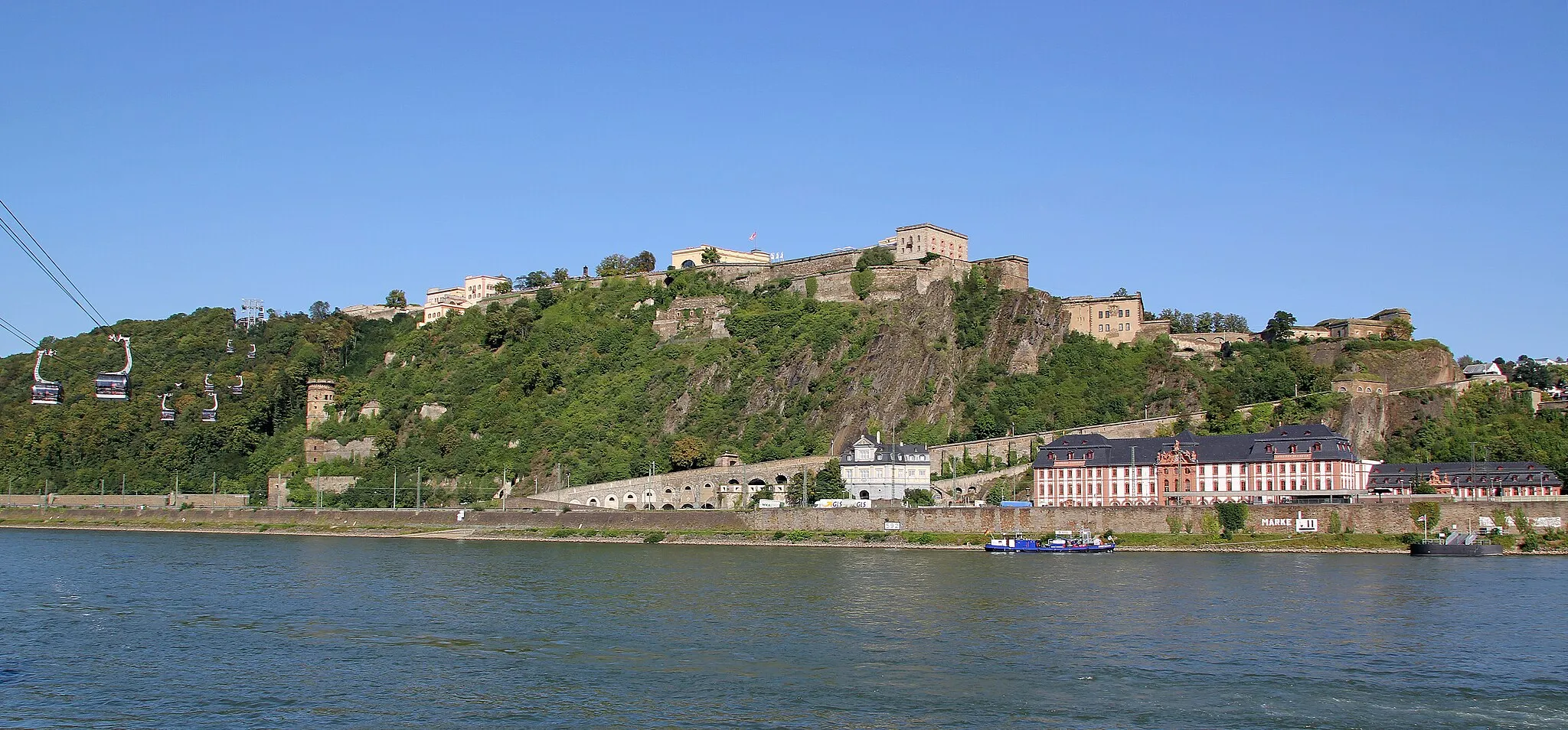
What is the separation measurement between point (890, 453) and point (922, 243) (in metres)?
29.1

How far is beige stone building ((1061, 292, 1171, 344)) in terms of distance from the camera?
88.6m

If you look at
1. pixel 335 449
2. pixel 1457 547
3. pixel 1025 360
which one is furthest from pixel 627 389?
pixel 1457 547

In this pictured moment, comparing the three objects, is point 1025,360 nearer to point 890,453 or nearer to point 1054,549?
point 890,453

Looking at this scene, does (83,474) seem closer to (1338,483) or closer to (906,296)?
(906,296)

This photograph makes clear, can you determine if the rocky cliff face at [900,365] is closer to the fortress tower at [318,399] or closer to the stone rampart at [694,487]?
the stone rampart at [694,487]

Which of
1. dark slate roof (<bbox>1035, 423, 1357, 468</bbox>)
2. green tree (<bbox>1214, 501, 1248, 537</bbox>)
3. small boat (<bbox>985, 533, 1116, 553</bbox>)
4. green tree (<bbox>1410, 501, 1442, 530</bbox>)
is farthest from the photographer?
dark slate roof (<bbox>1035, 423, 1357, 468</bbox>)

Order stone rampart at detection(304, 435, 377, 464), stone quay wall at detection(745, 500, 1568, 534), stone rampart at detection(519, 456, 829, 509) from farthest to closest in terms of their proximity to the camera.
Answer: stone rampart at detection(304, 435, 377, 464)
stone rampart at detection(519, 456, 829, 509)
stone quay wall at detection(745, 500, 1568, 534)

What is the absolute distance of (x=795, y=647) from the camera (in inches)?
1163

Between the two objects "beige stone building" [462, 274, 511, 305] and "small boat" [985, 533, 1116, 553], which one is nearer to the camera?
"small boat" [985, 533, 1116, 553]

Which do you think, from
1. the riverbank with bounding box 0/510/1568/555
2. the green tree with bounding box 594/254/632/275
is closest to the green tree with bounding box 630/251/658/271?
the green tree with bounding box 594/254/632/275

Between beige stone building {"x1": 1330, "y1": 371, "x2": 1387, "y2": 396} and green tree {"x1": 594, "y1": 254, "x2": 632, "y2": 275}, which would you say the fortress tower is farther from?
beige stone building {"x1": 1330, "y1": 371, "x2": 1387, "y2": 396}

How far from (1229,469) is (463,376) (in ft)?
192

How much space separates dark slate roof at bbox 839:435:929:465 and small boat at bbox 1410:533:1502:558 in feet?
86.5

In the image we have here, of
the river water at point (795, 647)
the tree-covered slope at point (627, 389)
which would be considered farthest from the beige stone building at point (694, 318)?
the river water at point (795, 647)
